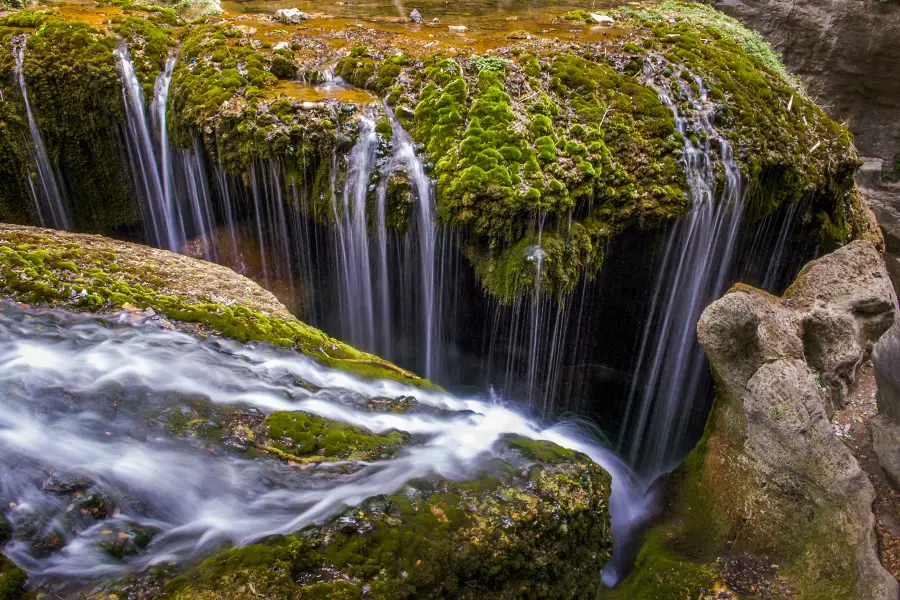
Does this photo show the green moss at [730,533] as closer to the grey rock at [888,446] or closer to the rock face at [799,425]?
the rock face at [799,425]

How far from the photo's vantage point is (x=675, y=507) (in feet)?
20.4

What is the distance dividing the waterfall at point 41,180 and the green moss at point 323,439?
7563 millimetres

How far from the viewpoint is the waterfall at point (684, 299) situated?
7.30 metres

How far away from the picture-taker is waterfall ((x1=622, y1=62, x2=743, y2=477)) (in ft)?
23.9

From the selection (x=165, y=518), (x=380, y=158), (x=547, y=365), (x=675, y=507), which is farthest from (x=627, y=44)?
(x=165, y=518)

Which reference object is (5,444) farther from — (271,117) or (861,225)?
(861,225)

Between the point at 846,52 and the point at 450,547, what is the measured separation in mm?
16245

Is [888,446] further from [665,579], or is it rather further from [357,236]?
[357,236]

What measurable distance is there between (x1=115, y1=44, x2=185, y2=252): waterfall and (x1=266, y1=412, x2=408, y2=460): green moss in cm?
622

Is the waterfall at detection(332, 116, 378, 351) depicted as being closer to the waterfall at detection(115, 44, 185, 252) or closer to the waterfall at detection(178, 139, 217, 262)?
the waterfall at detection(178, 139, 217, 262)

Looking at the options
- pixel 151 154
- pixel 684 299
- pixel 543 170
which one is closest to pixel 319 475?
pixel 543 170

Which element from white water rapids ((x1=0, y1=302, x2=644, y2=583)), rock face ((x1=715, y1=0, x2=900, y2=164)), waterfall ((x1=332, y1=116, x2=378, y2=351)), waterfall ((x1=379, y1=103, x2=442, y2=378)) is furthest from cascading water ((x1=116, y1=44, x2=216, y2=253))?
rock face ((x1=715, y1=0, x2=900, y2=164))

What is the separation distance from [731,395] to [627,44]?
20.2ft

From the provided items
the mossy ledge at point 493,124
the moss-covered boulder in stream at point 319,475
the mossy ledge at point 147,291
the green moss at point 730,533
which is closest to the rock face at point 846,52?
the mossy ledge at point 493,124
